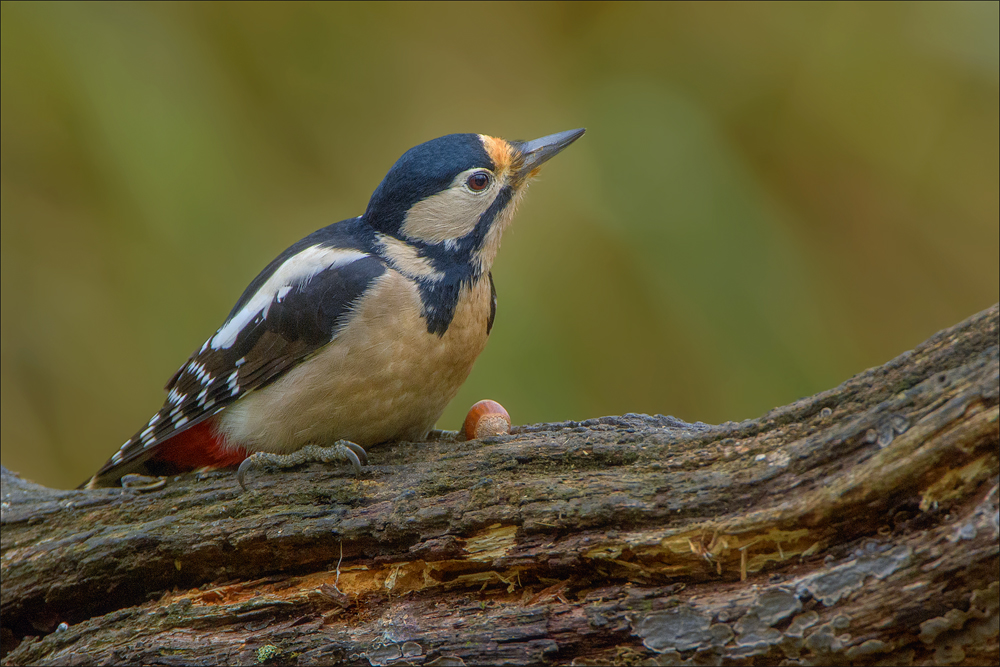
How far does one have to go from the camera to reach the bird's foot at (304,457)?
2.00 m

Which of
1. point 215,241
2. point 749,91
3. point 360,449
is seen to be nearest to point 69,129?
point 215,241

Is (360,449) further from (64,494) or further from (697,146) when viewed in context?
(697,146)

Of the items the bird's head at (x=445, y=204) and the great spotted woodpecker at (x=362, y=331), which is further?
the bird's head at (x=445, y=204)

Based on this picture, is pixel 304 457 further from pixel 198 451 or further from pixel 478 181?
pixel 478 181

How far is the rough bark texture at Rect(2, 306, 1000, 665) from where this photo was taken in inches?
48.7

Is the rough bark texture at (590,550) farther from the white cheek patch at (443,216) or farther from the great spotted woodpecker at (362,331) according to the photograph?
the white cheek patch at (443,216)

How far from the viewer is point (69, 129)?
3.66 meters

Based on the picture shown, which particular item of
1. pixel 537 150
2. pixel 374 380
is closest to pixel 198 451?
pixel 374 380

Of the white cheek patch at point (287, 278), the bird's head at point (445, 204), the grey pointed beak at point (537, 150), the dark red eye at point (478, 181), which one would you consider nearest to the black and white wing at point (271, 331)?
the white cheek patch at point (287, 278)

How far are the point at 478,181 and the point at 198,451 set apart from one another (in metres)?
1.09

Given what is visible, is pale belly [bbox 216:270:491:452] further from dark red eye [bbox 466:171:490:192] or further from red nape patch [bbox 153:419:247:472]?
dark red eye [bbox 466:171:490:192]

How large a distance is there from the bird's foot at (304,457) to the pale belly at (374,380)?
59mm

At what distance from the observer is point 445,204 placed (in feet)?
7.55

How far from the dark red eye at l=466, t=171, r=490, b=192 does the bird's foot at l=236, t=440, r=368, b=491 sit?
30.9 inches
